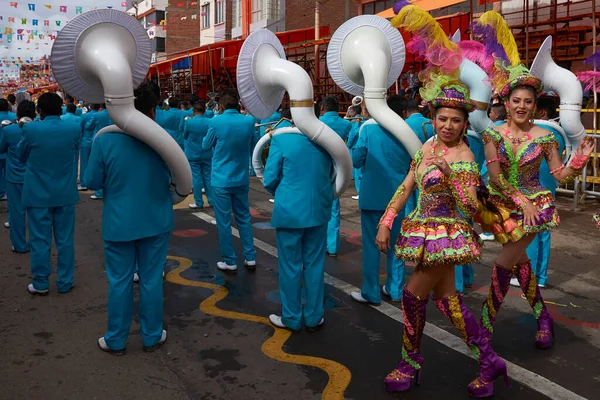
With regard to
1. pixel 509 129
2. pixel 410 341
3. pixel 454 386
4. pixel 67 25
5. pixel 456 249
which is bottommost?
pixel 454 386

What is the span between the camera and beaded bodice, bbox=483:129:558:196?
395cm

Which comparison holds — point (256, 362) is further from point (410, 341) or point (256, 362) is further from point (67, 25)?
point (67, 25)

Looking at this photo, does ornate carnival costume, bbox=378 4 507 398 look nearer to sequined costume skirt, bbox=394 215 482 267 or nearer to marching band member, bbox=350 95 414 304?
sequined costume skirt, bbox=394 215 482 267

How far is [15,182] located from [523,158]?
5.52 m

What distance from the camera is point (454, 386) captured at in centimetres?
361

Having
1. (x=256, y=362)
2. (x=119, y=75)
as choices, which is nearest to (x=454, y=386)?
(x=256, y=362)

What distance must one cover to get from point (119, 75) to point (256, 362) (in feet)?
7.00

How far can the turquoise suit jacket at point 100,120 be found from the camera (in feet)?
31.2

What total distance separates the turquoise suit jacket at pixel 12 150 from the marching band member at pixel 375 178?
12.6 feet

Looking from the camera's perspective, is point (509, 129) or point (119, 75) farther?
point (509, 129)

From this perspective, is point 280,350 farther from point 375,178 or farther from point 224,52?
point 224,52

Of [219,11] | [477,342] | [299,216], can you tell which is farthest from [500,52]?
[219,11]

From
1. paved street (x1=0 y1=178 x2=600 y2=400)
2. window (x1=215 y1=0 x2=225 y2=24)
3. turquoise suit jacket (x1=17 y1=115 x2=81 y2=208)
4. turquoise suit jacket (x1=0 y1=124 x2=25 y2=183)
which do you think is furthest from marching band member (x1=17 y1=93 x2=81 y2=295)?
window (x1=215 y1=0 x2=225 y2=24)

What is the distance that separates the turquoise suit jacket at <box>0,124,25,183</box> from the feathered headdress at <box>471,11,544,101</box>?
485cm
